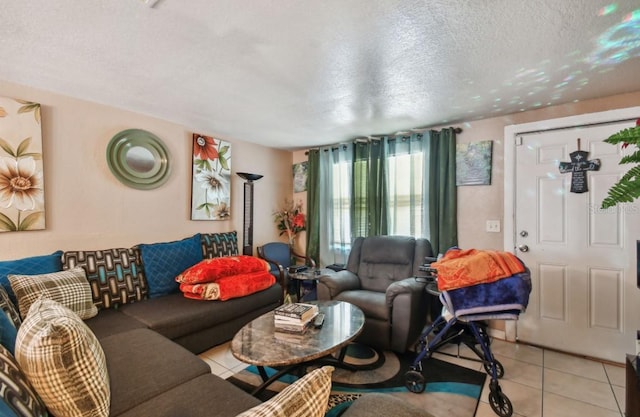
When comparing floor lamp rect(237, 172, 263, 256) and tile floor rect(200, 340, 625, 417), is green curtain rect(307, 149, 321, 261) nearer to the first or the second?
floor lamp rect(237, 172, 263, 256)

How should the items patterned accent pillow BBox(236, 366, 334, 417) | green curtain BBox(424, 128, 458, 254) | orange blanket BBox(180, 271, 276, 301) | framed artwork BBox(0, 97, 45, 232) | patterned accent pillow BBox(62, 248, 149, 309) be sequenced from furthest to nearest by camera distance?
green curtain BBox(424, 128, 458, 254), orange blanket BBox(180, 271, 276, 301), patterned accent pillow BBox(62, 248, 149, 309), framed artwork BBox(0, 97, 45, 232), patterned accent pillow BBox(236, 366, 334, 417)

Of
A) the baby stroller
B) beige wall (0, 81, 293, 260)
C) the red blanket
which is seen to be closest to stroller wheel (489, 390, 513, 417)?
the baby stroller

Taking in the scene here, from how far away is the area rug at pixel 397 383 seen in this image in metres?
1.82

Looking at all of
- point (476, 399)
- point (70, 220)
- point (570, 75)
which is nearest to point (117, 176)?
point (70, 220)

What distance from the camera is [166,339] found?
5.95 feet

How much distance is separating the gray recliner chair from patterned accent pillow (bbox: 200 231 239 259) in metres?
1.27

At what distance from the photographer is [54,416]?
90 centimetres

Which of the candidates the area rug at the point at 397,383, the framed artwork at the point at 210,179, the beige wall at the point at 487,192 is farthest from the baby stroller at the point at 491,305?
the framed artwork at the point at 210,179

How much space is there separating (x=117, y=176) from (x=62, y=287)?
1.19m

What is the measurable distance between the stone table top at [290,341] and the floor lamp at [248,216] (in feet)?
5.43

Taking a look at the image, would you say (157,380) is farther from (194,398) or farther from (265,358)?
(265,358)

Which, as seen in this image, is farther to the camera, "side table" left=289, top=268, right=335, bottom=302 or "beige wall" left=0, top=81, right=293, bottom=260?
"side table" left=289, top=268, right=335, bottom=302

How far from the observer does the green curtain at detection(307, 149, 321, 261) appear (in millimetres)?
4230

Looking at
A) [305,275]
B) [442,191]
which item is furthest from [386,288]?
[442,191]
